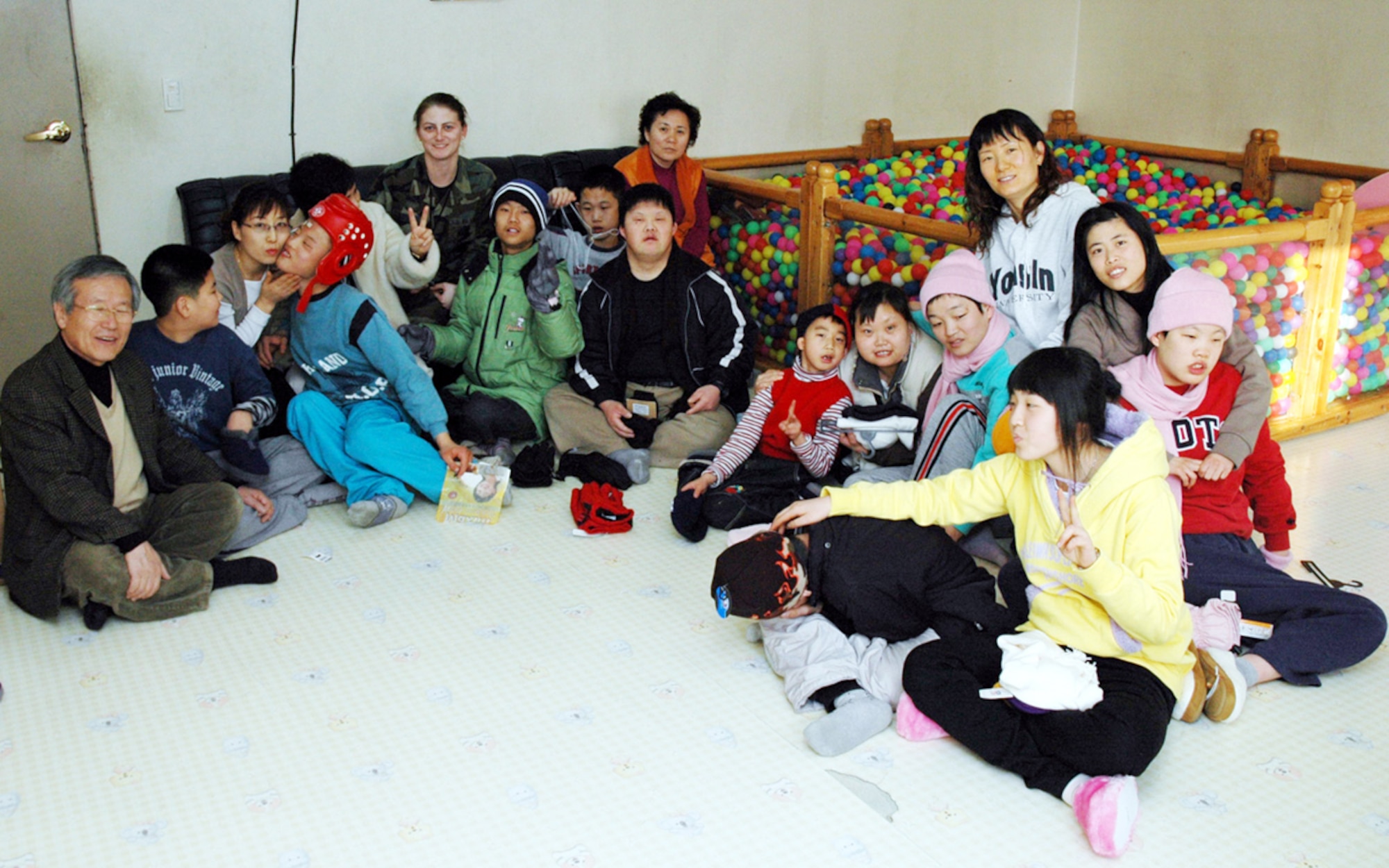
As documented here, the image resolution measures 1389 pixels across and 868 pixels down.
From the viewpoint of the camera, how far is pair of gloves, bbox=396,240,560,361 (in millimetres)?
3740

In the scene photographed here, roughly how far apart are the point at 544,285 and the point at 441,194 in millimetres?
647

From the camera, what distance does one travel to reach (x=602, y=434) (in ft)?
12.4

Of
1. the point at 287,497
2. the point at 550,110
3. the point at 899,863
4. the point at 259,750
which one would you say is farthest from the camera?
the point at 550,110

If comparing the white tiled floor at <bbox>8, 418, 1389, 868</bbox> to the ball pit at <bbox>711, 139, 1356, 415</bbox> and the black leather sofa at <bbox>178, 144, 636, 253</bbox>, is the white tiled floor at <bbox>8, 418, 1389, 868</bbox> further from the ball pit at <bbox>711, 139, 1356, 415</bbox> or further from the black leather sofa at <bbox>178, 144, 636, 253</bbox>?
the black leather sofa at <bbox>178, 144, 636, 253</bbox>

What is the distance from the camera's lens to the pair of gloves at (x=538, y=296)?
3740mm

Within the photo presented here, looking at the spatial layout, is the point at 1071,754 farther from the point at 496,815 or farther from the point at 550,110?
the point at 550,110

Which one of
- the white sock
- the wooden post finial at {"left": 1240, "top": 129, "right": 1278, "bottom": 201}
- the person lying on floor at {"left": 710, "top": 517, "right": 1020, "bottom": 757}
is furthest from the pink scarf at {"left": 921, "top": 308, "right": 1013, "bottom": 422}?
the wooden post finial at {"left": 1240, "top": 129, "right": 1278, "bottom": 201}

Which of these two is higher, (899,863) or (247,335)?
(247,335)

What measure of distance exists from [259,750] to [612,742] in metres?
0.66

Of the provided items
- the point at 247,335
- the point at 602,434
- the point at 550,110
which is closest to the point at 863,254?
the point at 602,434

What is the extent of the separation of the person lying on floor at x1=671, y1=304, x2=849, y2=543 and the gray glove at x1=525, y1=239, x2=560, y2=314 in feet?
2.19

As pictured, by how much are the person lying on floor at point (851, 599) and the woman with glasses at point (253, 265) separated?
1685 mm

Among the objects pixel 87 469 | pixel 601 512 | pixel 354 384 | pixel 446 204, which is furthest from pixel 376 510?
pixel 446 204

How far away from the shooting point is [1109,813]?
2.02 metres
